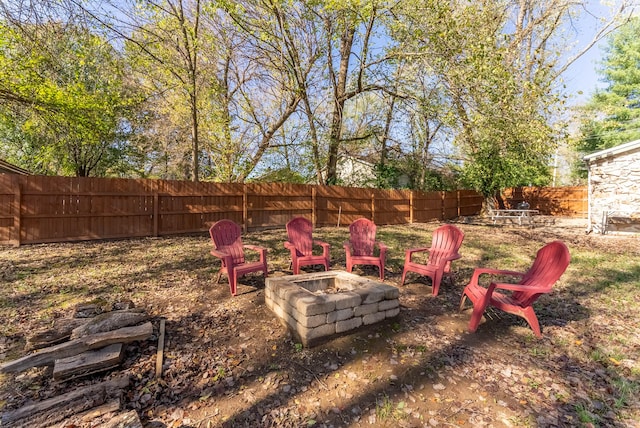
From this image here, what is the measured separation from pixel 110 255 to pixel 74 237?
1.96 metres

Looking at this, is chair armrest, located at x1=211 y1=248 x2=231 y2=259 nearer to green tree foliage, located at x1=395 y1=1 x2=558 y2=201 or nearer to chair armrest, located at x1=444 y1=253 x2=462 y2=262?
chair armrest, located at x1=444 y1=253 x2=462 y2=262

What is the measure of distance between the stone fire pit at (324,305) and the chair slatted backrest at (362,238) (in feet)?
4.96

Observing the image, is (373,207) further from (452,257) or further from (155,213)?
(452,257)

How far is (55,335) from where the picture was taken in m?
2.62

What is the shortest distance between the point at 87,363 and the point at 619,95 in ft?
95.1

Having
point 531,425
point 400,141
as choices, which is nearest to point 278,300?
point 531,425

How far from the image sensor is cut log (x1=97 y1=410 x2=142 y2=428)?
174 cm

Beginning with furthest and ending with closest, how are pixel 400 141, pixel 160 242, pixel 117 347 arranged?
1. pixel 400 141
2. pixel 160 242
3. pixel 117 347

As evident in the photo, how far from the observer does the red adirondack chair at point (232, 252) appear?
4.05 meters

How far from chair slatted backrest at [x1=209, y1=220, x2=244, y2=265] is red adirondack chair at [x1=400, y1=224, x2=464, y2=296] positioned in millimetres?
2500

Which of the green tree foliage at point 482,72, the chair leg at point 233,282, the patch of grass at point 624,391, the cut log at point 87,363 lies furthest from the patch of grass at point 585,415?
the green tree foliage at point 482,72

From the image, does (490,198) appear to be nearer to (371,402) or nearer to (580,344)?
(580,344)

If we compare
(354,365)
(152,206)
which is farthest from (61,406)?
(152,206)

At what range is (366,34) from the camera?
10.3 metres
